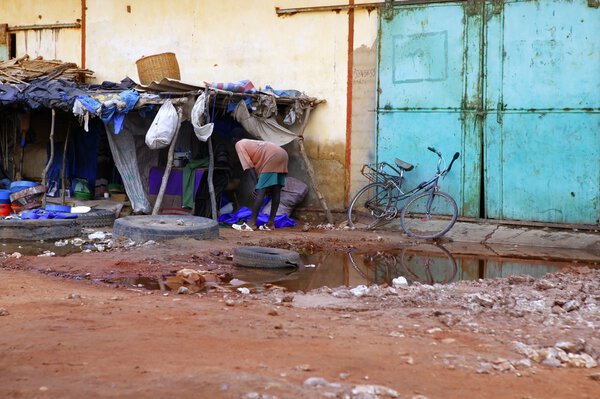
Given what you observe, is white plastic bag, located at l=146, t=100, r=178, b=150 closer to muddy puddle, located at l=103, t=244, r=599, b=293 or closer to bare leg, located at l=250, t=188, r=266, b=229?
bare leg, located at l=250, t=188, r=266, b=229

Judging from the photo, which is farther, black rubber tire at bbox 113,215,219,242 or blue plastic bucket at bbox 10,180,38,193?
blue plastic bucket at bbox 10,180,38,193

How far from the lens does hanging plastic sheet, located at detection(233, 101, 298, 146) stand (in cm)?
1278

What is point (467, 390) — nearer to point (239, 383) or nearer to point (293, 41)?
point (239, 383)

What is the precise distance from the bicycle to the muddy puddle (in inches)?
44.5

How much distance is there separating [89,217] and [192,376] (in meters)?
8.22

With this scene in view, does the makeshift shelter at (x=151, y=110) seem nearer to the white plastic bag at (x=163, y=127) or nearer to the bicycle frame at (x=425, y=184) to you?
the white plastic bag at (x=163, y=127)

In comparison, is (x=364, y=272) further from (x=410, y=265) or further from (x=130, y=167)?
(x=130, y=167)

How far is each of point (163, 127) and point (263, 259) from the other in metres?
3.76

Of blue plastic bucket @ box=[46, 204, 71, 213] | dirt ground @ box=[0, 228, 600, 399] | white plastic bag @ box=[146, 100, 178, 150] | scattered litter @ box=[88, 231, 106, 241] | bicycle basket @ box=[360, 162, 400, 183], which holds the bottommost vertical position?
dirt ground @ box=[0, 228, 600, 399]

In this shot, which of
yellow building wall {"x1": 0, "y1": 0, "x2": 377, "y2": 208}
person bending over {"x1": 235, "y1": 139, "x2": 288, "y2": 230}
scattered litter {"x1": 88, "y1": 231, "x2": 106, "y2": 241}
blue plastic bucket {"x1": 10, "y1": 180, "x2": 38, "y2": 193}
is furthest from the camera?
blue plastic bucket {"x1": 10, "y1": 180, "x2": 38, "y2": 193}

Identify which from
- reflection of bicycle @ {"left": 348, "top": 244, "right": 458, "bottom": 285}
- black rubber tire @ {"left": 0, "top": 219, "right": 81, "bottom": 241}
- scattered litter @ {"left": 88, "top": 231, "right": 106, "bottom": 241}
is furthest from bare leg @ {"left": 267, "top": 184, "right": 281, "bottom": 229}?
black rubber tire @ {"left": 0, "top": 219, "right": 81, "bottom": 241}

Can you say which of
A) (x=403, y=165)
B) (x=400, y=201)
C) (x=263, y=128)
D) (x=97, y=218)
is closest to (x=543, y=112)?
(x=403, y=165)

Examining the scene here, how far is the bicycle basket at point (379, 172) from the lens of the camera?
1277 cm

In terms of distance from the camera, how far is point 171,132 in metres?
11.9
